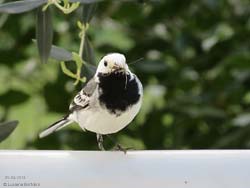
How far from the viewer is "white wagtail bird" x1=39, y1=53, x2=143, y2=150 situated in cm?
118

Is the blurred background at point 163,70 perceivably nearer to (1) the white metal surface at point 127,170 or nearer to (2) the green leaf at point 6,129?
(2) the green leaf at point 6,129

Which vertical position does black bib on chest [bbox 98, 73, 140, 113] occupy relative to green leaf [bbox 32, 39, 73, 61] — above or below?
below

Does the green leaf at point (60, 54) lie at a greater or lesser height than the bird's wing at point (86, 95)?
greater

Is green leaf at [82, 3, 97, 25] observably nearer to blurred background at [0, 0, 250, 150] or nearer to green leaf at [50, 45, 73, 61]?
green leaf at [50, 45, 73, 61]

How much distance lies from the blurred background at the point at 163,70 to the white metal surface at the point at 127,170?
1.04 metres

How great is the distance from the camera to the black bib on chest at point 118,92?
120cm

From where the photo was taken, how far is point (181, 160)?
1084 millimetres

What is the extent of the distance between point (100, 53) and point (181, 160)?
1182mm

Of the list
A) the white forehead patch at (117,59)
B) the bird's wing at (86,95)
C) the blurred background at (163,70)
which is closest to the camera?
the white forehead patch at (117,59)

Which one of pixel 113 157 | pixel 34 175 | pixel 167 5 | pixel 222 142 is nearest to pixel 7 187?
pixel 34 175

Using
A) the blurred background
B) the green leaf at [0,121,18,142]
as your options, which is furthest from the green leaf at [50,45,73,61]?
the blurred background

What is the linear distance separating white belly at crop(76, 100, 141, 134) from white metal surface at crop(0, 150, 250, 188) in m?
0.10

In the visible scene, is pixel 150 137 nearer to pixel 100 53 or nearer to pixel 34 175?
pixel 100 53

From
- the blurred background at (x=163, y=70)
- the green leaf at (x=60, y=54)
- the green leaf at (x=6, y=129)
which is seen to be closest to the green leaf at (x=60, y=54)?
the green leaf at (x=60, y=54)
